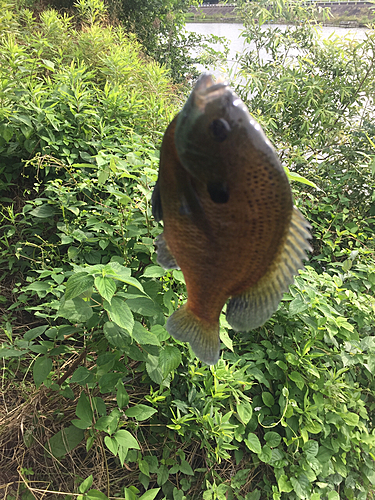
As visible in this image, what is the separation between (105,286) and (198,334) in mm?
456

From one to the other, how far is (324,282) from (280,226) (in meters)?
1.51

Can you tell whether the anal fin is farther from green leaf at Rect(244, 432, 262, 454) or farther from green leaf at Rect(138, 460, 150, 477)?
green leaf at Rect(244, 432, 262, 454)

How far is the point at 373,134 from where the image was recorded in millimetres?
3191

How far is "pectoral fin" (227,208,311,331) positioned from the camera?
531 mm

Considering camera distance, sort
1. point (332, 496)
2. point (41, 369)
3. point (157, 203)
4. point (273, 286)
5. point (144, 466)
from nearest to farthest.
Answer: point (273, 286), point (157, 203), point (41, 369), point (144, 466), point (332, 496)

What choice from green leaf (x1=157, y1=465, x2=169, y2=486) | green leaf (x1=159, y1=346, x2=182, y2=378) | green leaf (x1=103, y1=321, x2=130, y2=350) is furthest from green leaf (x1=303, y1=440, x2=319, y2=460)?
green leaf (x1=103, y1=321, x2=130, y2=350)

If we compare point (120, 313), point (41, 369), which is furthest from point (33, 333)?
point (120, 313)

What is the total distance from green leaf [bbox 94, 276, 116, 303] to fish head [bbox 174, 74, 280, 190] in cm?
61

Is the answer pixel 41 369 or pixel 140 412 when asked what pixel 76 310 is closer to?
pixel 41 369

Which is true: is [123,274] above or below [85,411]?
above

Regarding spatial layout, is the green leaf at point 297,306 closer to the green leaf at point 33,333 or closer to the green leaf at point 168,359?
the green leaf at point 168,359

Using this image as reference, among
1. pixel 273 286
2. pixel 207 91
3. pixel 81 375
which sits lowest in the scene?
pixel 81 375

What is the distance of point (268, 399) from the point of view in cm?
164

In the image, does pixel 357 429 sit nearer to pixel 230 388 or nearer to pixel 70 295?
pixel 230 388
